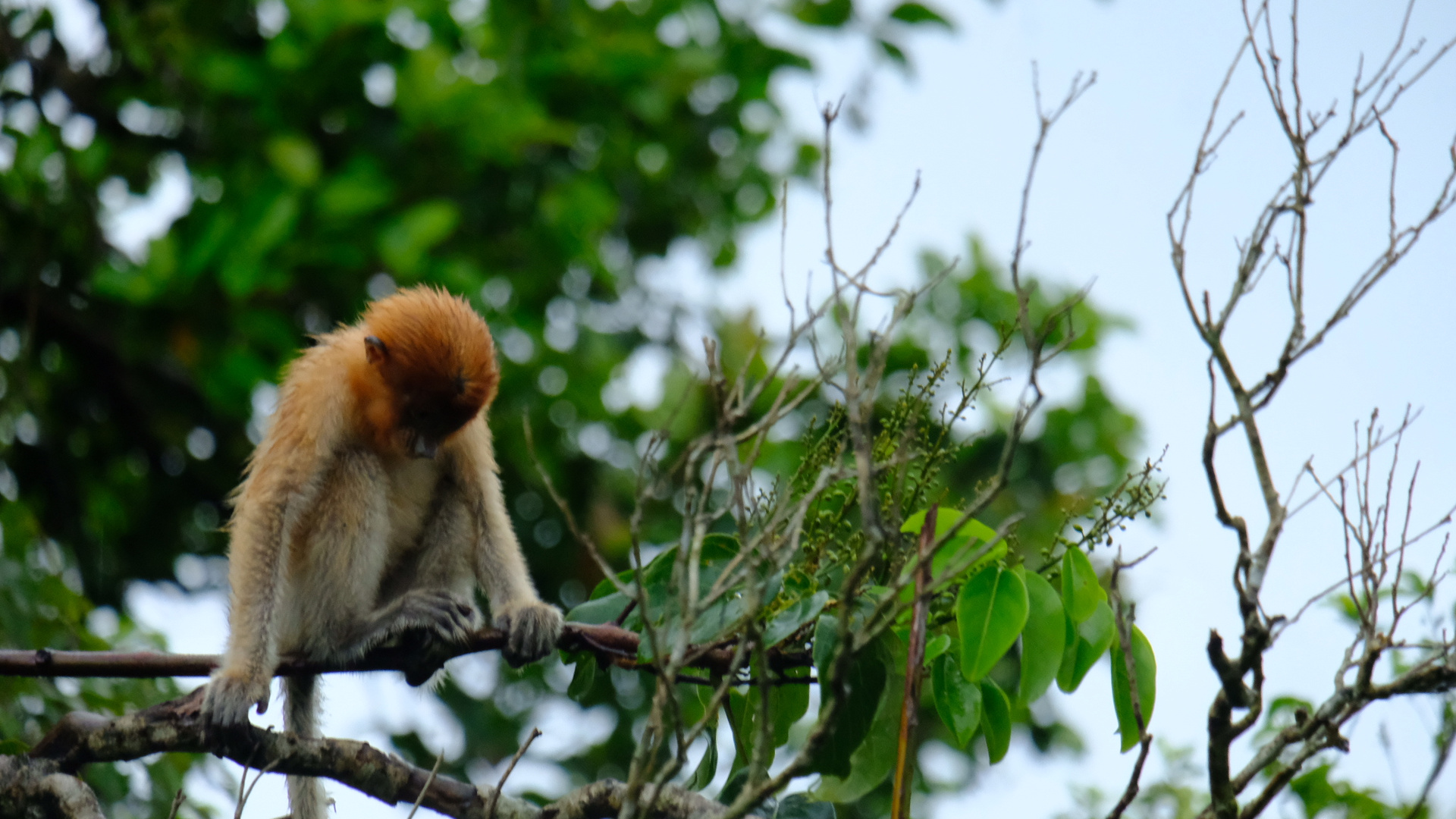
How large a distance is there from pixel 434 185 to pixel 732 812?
6.44m

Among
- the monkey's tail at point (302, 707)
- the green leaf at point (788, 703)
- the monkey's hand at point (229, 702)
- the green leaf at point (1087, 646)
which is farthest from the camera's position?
the monkey's tail at point (302, 707)

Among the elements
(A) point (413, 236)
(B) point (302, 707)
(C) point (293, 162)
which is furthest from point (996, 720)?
(C) point (293, 162)

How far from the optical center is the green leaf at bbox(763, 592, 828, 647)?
2930 mm

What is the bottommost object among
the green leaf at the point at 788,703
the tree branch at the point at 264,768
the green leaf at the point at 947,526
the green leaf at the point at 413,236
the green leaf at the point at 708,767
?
the tree branch at the point at 264,768

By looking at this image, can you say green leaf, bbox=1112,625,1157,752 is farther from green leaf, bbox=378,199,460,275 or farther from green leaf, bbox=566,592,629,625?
green leaf, bbox=378,199,460,275

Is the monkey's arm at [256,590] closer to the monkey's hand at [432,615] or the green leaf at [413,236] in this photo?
the monkey's hand at [432,615]

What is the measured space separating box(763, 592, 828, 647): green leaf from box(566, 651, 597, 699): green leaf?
854mm

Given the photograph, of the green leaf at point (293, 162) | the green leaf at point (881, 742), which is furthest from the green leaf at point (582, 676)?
the green leaf at point (293, 162)

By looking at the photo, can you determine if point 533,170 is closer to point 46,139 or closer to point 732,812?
point 46,139

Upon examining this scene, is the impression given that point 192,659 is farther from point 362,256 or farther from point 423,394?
point 362,256

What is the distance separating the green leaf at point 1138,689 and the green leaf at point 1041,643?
7.4 inches

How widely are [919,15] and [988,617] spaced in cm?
619

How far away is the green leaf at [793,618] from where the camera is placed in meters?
2.93

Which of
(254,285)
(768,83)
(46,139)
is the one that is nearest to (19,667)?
(254,285)
